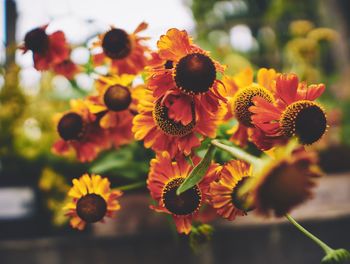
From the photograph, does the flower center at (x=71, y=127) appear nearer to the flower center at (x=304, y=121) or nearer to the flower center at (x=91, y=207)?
the flower center at (x=91, y=207)

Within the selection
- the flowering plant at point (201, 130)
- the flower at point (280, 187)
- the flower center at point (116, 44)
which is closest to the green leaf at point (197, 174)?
the flowering plant at point (201, 130)

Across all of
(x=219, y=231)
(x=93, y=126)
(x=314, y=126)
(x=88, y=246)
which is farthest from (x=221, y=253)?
(x=314, y=126)

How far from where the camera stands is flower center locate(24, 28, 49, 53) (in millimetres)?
690

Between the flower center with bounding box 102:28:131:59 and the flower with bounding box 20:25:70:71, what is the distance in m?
0.08

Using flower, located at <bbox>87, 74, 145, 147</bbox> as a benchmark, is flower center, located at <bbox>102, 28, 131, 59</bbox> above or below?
above

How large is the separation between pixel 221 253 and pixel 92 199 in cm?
60

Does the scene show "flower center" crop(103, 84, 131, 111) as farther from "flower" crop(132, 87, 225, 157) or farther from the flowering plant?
"flower" crop(132, 87, 225, 157)

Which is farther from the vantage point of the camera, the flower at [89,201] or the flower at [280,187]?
the flower at [89,201]

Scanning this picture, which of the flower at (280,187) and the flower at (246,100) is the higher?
the flower at (246,100)

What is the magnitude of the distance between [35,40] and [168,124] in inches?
13.5

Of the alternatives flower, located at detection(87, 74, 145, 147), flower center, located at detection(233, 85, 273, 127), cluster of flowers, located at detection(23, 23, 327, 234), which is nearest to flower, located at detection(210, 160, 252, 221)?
cluster of flowers, located at detection(23, 23, 327, 234)

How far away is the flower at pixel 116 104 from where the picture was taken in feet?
2.26

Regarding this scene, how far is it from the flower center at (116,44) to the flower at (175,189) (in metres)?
0.28

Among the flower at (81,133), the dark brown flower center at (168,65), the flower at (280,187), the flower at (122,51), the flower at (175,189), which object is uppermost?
the flower at (122,51)
